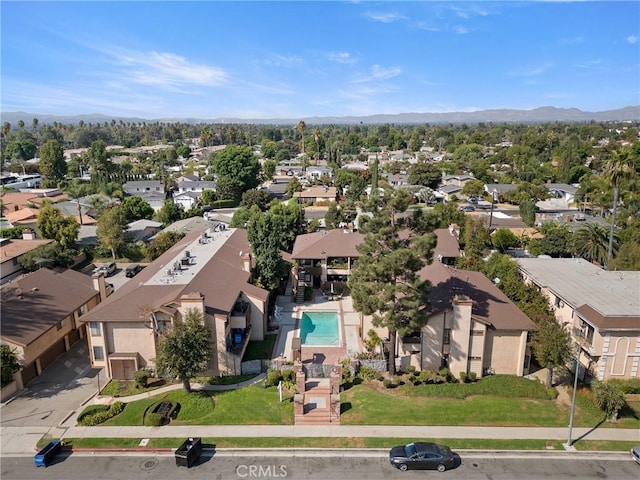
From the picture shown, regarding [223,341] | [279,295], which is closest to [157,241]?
[279,295]

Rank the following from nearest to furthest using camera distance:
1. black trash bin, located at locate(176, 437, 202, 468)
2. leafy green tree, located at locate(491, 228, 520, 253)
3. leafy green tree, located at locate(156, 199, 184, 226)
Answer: black trash bin, located at locate(176, 437, 202, 468) < leafy green tree, located at locate(491, 228, 520, 253) < leafy green tree, located at locate(156, 199, 184, 226)

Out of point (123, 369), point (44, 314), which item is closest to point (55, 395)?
point (123, 369)

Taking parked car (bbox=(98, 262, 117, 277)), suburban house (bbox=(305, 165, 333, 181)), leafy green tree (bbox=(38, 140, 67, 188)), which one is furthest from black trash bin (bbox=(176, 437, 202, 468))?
leafy green tree (bbox=(38, 140, 67, 188))

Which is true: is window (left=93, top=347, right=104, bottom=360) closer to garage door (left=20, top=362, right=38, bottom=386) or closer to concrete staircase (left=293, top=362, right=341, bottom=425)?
garage door (left=20, top=362, right=38, bottom=386)

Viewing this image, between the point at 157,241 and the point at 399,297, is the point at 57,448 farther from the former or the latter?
the point at 157,241

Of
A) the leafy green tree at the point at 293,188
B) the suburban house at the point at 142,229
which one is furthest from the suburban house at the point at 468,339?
the leafy green tree at the point at 293,188
